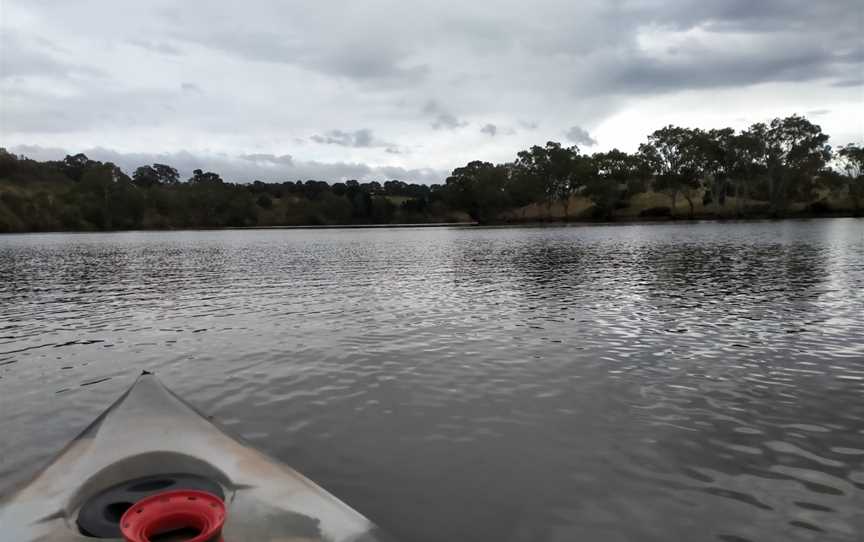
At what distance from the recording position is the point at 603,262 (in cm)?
4791

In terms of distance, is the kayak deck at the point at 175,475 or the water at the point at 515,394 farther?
the water at the point at 515,394

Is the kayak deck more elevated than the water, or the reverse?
the kayak deck

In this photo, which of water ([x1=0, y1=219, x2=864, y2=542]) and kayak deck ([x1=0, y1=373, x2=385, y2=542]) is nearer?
kayak deck ([x1=0, y1=373, x2=385, y2=542])

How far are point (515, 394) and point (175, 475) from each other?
8.52 meters

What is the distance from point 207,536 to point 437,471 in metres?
5.01

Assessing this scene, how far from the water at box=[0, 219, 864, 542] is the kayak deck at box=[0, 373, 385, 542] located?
2.02 metres

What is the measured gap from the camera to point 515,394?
13703mm

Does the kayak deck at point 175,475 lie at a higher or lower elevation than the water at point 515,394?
higher

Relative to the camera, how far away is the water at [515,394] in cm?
852

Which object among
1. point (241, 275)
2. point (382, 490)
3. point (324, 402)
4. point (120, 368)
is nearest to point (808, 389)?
point (382, 490)

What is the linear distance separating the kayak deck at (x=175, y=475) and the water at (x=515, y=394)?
2022 mm

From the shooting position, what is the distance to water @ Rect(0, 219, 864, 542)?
852 cm

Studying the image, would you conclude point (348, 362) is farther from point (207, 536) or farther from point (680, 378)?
point (207, 536)

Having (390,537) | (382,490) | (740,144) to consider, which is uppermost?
(740,144)
